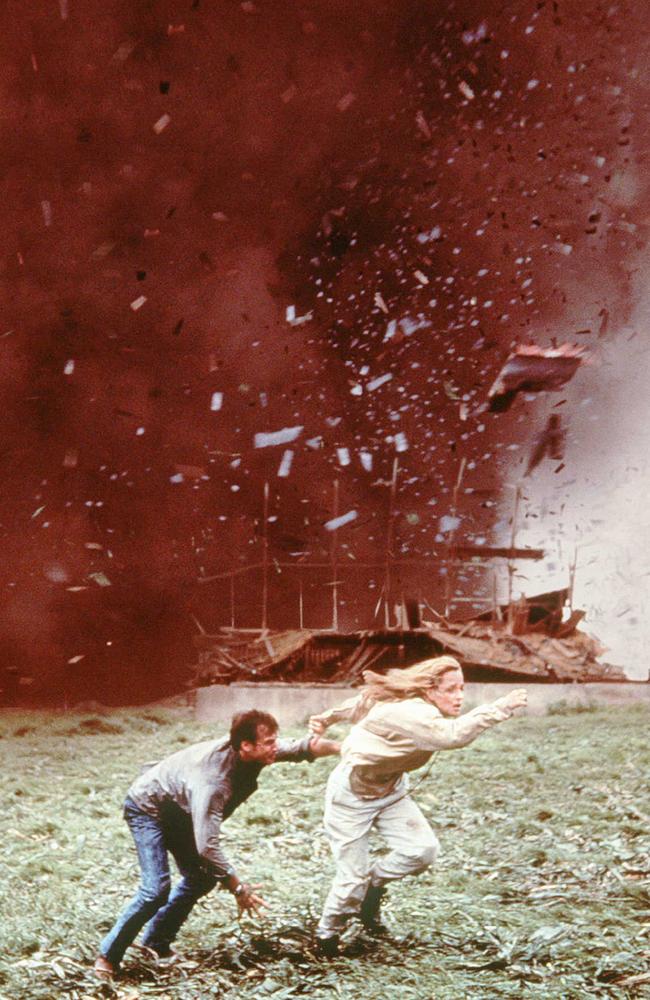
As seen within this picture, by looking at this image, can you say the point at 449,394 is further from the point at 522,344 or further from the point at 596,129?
the point at 596,129

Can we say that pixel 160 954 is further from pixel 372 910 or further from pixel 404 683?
pixel 404 683

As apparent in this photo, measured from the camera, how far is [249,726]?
3.31m

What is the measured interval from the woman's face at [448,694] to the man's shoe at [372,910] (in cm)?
66

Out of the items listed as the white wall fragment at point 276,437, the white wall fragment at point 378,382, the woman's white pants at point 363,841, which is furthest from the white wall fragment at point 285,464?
the woman's white pants at point 363,841

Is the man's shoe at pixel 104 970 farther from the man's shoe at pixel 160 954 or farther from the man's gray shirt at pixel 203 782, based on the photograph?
the man's gray shirt at pixel 203 782

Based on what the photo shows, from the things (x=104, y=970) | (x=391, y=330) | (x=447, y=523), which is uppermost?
(x=391, y=330)

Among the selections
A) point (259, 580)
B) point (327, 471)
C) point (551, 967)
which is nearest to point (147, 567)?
point (259, 580)

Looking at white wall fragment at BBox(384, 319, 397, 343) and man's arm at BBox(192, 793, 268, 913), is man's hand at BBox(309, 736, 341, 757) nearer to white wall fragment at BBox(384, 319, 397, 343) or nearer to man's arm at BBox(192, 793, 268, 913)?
man's arm at BBox(192, 793, 268, 913)

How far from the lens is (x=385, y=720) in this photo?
3314mm

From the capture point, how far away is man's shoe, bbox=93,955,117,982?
3.19 meters

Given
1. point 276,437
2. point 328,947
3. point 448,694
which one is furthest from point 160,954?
point 276,437

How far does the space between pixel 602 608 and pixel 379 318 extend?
71.5 inches

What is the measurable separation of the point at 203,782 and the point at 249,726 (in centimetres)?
25

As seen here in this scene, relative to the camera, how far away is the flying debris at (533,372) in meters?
4.50
